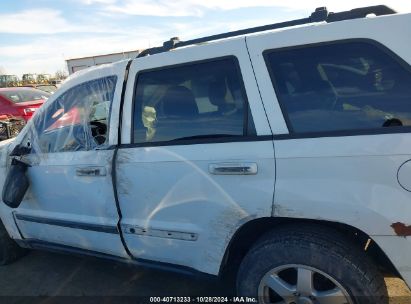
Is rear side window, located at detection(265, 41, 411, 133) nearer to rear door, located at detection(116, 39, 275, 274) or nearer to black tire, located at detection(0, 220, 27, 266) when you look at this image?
rear door, located at detection(116, 39, 275, 274)

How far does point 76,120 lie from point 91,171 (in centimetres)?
52

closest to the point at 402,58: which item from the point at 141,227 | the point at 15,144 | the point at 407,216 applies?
the point at 407,216

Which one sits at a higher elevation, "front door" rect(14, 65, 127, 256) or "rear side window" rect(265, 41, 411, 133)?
"rear side window" rect(265, 41, 411, 133)

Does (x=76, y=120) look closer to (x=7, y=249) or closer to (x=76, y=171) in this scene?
(x=76, y=171)

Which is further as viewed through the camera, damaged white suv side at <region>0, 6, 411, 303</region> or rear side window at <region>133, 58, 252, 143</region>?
rear side window at <region>133, 58, 252, 143</region>

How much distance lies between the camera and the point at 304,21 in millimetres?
2338

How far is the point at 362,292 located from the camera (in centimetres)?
210

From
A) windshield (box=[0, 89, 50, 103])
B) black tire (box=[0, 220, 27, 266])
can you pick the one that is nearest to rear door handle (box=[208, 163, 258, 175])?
black tire (box=[0, 220, 27, 266])

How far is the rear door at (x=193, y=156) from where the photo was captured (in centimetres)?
225

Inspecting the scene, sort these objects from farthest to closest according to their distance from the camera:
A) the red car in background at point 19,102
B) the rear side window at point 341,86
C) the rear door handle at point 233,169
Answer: the red car in background at point 19,102
the rear door handle at point 233,169
the rear side window at point 341,86

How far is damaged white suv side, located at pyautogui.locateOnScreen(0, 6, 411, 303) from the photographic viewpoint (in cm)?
198

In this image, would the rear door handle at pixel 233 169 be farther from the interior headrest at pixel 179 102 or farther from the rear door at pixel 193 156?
the interior headrest at pixel 179 102

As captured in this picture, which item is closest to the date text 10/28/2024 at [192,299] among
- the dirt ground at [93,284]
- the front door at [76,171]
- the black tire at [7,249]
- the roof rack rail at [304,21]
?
the dirt ground at [93,284]

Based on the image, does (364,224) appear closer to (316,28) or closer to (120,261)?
(316,28)
